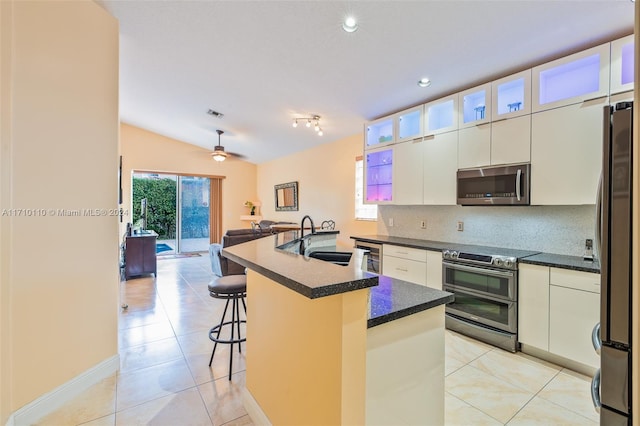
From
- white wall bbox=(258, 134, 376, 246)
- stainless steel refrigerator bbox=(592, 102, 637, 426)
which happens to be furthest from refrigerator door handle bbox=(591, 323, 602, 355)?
white wall bbox=(258, 134, 376, 246)

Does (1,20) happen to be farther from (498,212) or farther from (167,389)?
(498,212)

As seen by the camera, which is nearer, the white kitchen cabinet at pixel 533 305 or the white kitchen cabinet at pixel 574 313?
the white kitchen cabinet at pixel 574 313

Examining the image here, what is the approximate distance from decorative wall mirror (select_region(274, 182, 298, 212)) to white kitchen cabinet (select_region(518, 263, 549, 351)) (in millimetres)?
5047

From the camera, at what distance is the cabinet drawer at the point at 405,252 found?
3357mm

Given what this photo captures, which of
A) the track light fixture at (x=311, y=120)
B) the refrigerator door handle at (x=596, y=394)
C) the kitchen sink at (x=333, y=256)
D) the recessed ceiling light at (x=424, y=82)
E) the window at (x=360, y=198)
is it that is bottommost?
the refrigerator door handle at (x=596, y=394)

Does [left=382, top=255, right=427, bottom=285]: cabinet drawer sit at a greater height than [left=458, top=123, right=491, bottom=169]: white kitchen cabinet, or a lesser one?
lesser

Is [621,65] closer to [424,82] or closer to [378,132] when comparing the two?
[424,82]

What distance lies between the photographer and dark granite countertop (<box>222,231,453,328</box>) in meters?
0.99

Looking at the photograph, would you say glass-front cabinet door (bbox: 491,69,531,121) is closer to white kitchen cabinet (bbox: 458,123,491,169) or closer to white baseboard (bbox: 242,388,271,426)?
white kitchen cabinet (bbox: 458,123,491,169)

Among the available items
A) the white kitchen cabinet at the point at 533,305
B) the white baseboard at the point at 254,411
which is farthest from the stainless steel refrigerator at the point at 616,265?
the white kitchen cabinet at the point at 533,305

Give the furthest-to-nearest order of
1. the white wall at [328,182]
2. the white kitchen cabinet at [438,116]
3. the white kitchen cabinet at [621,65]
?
the white wall at [328,182] → the white kitchen cabinet at [438,116] → the white kitchen cabinet at [621,65]

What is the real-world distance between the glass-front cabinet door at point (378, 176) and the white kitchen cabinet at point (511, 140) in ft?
4.33

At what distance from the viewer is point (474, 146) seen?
308 centimetres

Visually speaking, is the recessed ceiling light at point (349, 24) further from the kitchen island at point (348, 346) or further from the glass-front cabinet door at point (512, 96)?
the kitchen island at point (348, 346)
